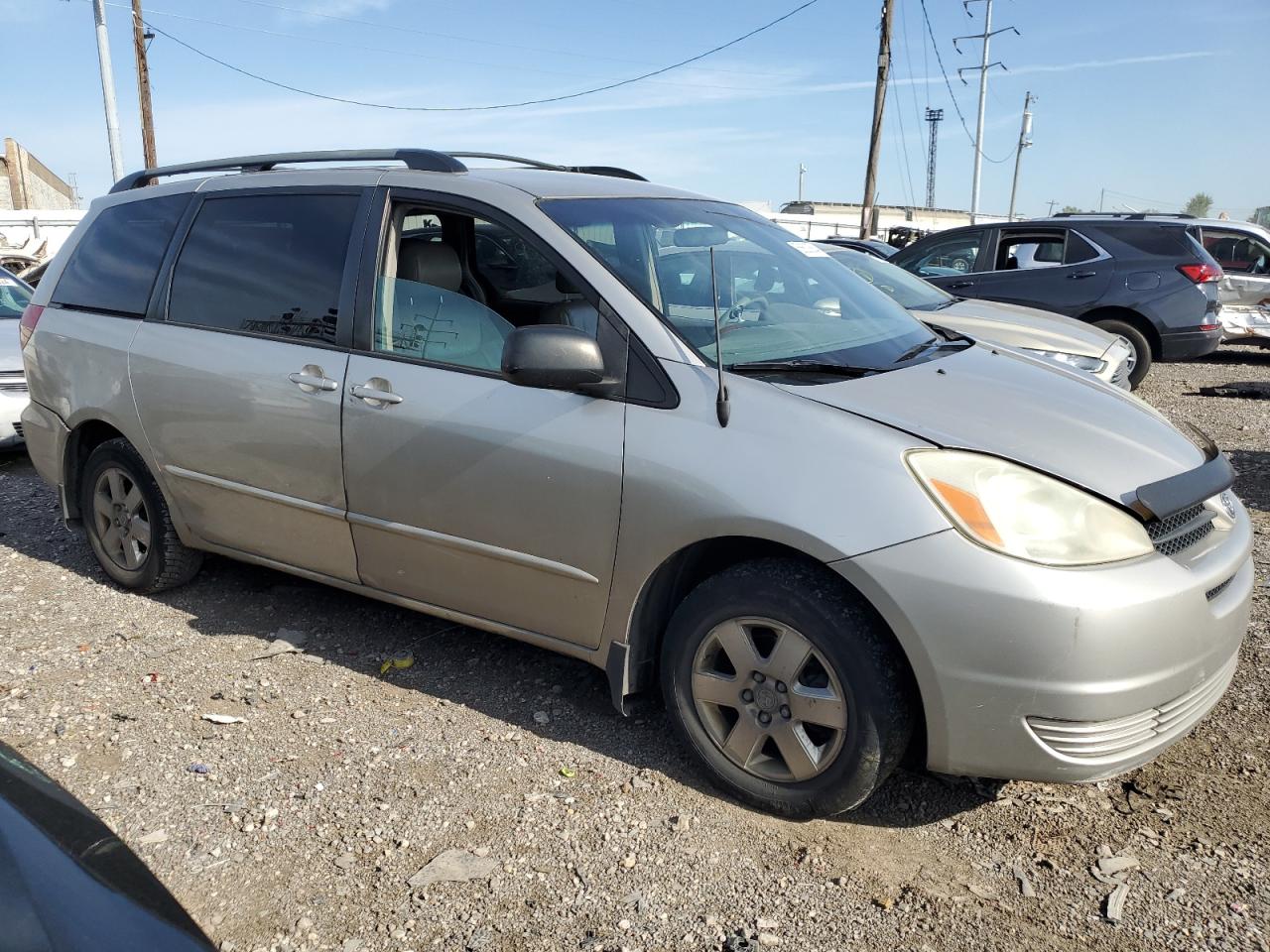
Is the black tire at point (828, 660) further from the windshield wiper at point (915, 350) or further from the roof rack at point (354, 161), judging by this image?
the roof rack at point (354, 161)

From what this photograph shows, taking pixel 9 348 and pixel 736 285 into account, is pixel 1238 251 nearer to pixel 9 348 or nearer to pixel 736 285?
pixel 736 285

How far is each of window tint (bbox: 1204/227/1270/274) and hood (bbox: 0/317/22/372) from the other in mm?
12398

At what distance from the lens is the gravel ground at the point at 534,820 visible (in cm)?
255

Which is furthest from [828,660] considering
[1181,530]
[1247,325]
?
[1247,325]

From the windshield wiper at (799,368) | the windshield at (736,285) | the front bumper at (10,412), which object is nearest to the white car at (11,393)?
the front bumper at (10,412)

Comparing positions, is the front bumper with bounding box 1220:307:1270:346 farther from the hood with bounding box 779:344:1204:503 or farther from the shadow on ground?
the shadow on ground

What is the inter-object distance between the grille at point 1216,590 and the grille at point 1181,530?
5.0 inches

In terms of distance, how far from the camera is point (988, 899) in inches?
104

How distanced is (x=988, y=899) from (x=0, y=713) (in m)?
3.37

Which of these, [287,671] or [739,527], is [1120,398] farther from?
[287,671]

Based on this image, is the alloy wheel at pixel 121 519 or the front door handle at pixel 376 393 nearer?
the front door handle at pixel 376 393

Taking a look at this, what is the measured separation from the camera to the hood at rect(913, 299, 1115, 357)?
729 centimetres

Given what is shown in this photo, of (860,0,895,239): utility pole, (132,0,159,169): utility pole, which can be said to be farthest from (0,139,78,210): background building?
(860,0,895,239): utility pole

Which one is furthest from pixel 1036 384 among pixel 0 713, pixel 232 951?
pixel 0 713
